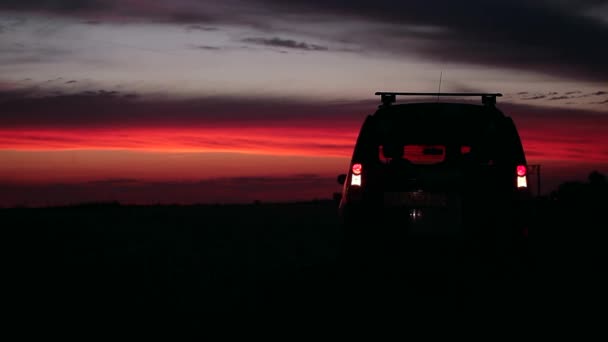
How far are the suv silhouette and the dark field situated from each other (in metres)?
0.33

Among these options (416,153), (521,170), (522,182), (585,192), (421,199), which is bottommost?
(421,199)

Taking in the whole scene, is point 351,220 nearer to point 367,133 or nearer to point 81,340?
point 367,133

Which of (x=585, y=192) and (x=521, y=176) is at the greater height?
(x=585, y=192)

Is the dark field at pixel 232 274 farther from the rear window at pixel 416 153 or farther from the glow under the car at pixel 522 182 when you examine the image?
the rear window at pixel 416 153

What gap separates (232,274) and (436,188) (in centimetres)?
459

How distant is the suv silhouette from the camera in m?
8.52

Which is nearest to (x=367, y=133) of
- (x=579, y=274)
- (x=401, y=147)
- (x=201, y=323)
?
(x=401, y=147)

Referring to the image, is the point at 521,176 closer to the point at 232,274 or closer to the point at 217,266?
the point at 232,274

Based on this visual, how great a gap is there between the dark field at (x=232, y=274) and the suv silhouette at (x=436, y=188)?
0.33m

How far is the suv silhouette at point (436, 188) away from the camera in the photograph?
8.52m

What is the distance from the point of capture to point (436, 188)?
8523 mm

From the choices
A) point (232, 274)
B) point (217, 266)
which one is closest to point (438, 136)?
point (232, 274)

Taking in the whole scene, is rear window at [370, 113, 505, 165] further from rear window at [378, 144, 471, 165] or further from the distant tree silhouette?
the distant tree silhouette

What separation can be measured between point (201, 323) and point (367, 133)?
2325 millimetres
